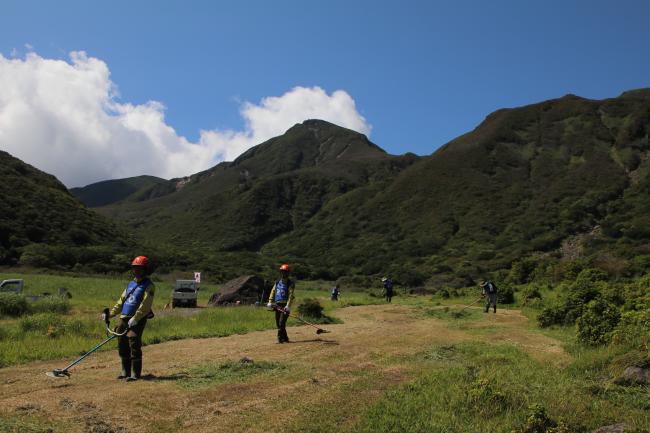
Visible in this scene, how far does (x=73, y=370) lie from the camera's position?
9312 mm

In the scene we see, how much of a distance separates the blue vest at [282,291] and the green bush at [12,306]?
12443 millimetres

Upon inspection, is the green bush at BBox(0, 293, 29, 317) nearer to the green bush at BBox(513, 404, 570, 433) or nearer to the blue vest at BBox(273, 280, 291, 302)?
the blue vest at BBox(273, 280, 291, 302)

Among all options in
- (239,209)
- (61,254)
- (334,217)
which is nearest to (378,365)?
(61,254)

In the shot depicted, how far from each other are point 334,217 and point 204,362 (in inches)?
4294

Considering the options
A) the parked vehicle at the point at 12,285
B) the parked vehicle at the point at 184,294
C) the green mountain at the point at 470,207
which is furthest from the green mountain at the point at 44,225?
the parked vehicle at the point at 184,294

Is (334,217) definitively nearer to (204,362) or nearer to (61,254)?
(61,254)

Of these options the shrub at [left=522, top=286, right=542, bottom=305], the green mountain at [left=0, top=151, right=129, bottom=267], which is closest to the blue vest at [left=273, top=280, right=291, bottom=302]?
the shrub at [left=522, top=286, right=542, bottom=305]

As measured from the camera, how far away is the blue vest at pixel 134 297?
28.9 ft

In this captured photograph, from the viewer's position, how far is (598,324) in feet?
37.6

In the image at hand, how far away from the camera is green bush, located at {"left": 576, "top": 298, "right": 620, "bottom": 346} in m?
11.1

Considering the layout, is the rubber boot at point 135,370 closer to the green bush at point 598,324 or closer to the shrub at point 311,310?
the green bush at point 598,324

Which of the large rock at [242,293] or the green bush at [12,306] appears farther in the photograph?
the large rock at [242,293]

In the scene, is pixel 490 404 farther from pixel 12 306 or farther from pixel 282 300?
pixel 12 306

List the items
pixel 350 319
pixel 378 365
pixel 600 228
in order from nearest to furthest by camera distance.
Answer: pixel 378 365
pixel 350 319
pixel 600 228
